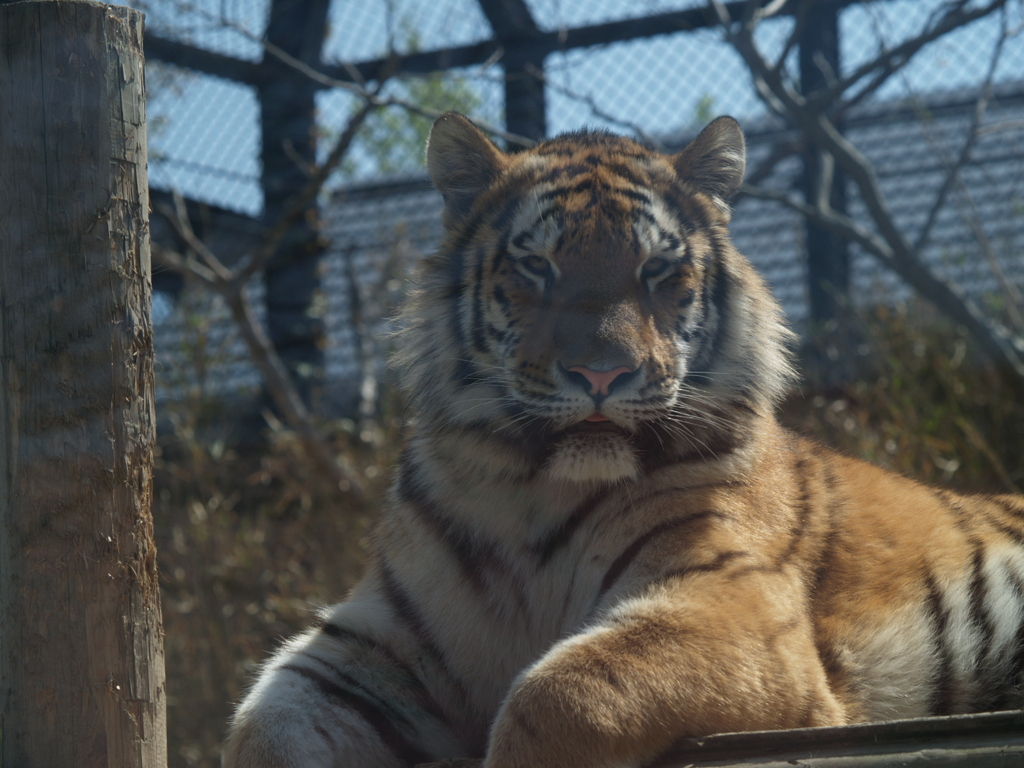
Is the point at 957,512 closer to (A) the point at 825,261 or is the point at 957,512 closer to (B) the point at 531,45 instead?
(A) the point at 825,261

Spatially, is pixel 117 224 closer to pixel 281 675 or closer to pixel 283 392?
pixel 281 675

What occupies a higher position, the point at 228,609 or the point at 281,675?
the point at 281,675

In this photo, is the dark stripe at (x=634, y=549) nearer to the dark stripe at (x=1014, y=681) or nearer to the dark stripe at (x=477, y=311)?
the dark stripe at (x=477, y=311)

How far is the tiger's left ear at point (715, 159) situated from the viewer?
2436 mm

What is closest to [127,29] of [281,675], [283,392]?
[281,675]

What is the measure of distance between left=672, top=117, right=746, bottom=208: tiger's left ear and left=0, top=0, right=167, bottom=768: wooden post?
1.35 metres

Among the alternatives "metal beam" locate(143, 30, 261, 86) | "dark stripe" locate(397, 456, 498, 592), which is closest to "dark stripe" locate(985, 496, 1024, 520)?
"dark stripe" locate(397, 456, 498, 592)

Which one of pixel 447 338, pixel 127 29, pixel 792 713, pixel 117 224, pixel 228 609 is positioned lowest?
pixel 228 609

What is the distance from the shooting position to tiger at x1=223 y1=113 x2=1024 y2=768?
192 centimetres

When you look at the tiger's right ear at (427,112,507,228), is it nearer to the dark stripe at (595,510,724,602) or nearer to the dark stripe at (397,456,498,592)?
the dark stripe at (397,456,498,592)

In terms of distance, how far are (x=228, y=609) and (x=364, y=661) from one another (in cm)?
317

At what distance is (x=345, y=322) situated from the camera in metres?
6.10

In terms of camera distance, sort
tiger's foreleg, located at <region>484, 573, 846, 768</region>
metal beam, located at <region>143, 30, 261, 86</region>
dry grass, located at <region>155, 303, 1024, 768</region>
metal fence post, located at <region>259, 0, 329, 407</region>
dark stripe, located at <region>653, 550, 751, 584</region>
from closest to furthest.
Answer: tiger's foreleg, located at <region>484, 573, 846, 768</region> → dark stripe, located at <region>653, 550, 751, 584</region> → dry grass, located at <region>155, 303, 1024, 768</region> → metal beam, located at <region>143, 30, 261, 86</region> → metal fence post, located at <region>259, 0, 329, 407</region>

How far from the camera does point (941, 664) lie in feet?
→ 7.00
